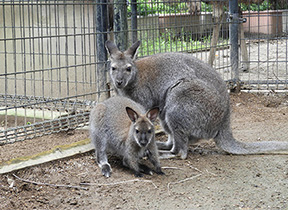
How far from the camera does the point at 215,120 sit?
17.2 ft

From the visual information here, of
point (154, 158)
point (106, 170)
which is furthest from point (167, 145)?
point (106, 170)

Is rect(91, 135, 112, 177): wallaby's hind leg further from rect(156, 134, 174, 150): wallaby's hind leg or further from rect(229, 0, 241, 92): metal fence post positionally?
rect(229, 0, 241, 92): metal fence post

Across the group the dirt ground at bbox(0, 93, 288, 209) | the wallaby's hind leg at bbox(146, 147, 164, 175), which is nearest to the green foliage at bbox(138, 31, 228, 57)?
the dirt ground at bbox(0, 93, 288, 209)

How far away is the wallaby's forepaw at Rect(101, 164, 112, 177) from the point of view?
4.50 meters

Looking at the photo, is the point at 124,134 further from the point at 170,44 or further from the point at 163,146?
the point at 170,44

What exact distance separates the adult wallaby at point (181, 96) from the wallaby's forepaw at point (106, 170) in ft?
3.25

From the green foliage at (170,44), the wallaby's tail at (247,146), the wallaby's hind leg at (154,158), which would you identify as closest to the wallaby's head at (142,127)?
the wallaby's hind leg at (154,158)

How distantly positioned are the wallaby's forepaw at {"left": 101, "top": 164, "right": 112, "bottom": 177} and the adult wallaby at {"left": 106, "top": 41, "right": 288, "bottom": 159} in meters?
0.99

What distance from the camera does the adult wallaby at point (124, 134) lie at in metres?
4.52

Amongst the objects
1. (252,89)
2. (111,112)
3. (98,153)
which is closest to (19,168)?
(98,153)

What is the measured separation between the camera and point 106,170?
4.55m

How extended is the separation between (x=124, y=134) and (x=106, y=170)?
444 mm

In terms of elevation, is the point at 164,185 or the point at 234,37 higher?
the point at 234,37

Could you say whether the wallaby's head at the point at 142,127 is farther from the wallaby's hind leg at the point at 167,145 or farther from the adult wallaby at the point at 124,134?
the wallaby's hind leg at the point at 167,145
